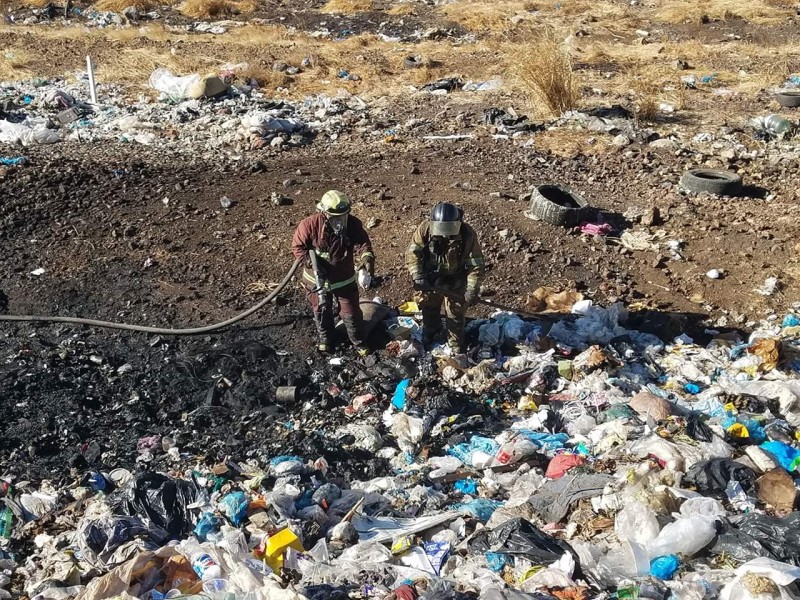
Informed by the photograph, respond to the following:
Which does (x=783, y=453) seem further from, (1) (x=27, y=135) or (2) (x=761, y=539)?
(1) (x=27, y=135)

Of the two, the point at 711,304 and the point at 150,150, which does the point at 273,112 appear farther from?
the point at 711,304

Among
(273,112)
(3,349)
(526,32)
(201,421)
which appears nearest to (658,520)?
(201,421)

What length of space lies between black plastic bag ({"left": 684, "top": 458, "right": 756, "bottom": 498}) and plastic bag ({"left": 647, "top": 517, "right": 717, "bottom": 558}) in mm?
470

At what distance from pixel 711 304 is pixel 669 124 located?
4772 mm

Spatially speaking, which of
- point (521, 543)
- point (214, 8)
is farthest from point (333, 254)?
point (214, 8)

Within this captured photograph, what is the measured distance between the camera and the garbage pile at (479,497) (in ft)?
12.9

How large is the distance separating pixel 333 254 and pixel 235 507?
7.08ft

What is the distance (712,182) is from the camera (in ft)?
28.5

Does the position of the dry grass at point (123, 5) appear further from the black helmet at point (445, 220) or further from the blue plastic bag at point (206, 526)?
the blue plastic bag at point (206, 526)

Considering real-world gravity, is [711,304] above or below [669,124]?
below

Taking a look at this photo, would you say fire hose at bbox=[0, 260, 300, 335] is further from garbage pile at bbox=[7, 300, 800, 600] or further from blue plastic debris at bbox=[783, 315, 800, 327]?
blue plastic debris at bbox=[783, 315, 800, 327]

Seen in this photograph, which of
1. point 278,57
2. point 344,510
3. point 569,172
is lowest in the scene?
point 344,510

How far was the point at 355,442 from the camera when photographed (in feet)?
17.3

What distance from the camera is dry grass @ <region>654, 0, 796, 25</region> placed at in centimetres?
1702
